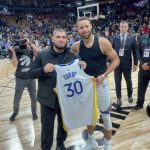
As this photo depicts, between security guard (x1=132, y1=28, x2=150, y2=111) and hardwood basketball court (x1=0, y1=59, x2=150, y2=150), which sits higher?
security guard (x1=132, y1=28, x2=150, y2=111)

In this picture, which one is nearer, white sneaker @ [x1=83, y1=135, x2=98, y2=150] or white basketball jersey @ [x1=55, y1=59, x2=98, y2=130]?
white basketball jersey @ [x1=55, y1=59, x2=98, y2=130]

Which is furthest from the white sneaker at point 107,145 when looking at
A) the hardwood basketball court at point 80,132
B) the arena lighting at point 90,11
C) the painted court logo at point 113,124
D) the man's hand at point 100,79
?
the arena lighting at point 90,11

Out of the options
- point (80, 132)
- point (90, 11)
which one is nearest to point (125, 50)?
point (80, 132)

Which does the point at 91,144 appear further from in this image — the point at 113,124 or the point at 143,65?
the point at 143,65

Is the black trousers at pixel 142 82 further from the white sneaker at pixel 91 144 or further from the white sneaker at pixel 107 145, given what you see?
the white sneaker at pixel 107 145

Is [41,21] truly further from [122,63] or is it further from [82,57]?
[82,57]

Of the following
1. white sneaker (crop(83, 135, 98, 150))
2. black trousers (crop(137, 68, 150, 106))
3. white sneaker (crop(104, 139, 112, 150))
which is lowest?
white sneaker (crop(83, 135, 98, 150))

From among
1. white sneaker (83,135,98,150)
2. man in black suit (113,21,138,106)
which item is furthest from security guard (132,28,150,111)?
white sneaker (83,135,98,150)

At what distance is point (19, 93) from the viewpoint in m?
5.37

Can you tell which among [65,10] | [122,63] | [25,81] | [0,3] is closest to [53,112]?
[25,81]

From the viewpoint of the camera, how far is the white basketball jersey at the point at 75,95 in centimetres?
336

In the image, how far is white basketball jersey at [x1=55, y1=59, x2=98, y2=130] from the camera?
3359mm

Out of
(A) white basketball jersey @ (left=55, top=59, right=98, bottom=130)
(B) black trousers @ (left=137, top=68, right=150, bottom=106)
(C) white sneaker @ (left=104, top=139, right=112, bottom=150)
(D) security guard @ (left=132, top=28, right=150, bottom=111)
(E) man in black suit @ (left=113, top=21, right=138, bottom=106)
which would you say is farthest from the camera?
(E) man in black suit @ (left=113, top=21, right=138, bottom=106)

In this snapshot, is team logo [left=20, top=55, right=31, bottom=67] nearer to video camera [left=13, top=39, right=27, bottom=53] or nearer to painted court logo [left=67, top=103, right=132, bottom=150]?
video camera [left=13, top=39, right=27, bottom=53]
